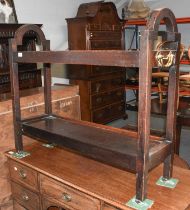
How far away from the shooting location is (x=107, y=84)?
488 centimetres

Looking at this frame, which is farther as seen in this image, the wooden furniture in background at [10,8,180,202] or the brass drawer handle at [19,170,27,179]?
the brass drawer handle at [19,170,27,179]

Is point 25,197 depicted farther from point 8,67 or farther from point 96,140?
point 8,67

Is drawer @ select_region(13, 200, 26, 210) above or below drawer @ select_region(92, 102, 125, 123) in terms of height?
below

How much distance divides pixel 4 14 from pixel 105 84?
2.04 metres

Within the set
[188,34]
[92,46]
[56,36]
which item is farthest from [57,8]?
A: [188,34]

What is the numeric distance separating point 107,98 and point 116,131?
10.1ft

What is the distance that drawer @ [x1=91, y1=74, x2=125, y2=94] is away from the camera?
460 centimetres

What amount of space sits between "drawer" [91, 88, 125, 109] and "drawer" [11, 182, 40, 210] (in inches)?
107

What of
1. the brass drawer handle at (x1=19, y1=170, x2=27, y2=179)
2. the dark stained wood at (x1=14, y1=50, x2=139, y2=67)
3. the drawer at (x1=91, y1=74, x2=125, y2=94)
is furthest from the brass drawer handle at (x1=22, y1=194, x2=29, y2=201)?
the drawer at (x1=91, y1=74, x2=125, y2=94)

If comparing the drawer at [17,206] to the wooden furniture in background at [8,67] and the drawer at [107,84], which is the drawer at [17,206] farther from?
the drawer at [107,84]

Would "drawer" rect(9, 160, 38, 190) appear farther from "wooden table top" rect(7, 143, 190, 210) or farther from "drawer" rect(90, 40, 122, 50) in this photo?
"drawer" rect(90, 40, 122, 50)

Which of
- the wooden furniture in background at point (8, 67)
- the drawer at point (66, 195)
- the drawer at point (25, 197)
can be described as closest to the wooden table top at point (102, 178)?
the drawer at point (66, 195)

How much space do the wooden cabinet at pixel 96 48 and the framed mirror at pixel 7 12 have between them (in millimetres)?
1063

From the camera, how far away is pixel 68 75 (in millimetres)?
4770
